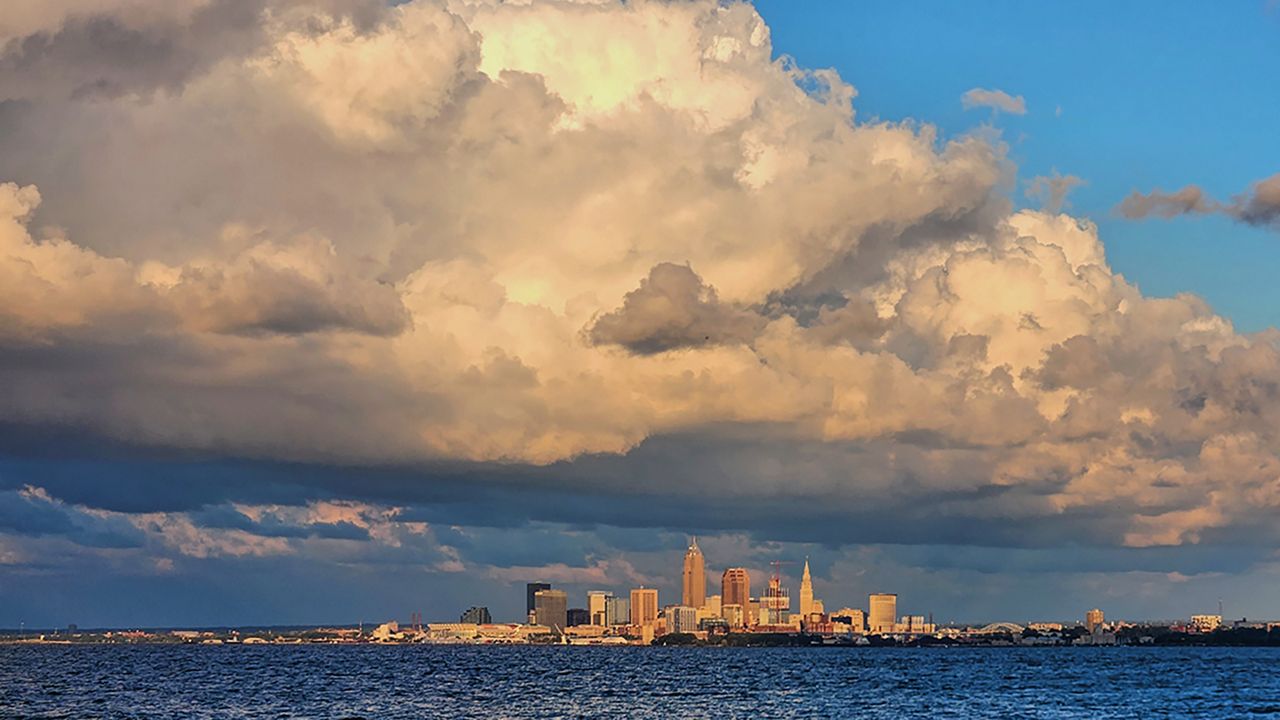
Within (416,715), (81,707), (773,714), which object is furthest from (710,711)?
(81,707)

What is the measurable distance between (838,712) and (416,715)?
53.3 meters

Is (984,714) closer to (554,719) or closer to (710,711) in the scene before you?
(710,711)

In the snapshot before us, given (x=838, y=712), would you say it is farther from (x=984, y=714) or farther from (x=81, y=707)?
(x=81, y=707)

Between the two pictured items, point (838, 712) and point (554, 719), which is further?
point (838, 712)

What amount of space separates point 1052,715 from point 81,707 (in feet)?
409

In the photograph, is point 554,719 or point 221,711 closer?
point 554,719

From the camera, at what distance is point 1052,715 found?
625 feet

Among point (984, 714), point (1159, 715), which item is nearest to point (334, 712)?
point (984, 714)

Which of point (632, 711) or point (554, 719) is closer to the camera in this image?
point (554, 719)

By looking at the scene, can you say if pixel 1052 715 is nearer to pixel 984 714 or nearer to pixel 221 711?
pixel 984 714

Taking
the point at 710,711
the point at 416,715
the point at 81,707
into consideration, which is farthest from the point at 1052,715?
the point at 81,707

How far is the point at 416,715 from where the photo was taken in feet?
617

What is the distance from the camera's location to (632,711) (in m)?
196

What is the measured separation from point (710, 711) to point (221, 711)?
6252cm
